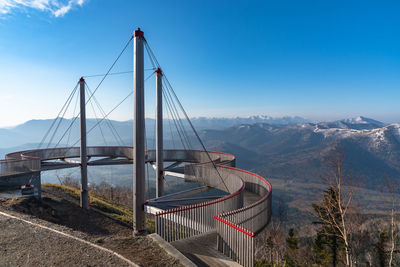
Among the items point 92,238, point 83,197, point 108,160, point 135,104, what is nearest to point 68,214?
point 83,197

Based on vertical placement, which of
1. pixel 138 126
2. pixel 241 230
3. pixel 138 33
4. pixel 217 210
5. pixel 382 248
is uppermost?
pixel 138 33

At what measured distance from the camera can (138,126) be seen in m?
11.2

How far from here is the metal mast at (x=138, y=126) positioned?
36.6 ft

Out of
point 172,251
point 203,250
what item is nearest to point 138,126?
point 172,251

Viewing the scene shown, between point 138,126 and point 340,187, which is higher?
point 138,126

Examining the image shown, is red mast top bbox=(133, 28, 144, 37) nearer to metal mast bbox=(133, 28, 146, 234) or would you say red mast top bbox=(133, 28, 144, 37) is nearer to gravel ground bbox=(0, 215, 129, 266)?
metal mast bbox=(133, 28, 146, 234)

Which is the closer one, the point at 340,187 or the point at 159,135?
the point at 340,187

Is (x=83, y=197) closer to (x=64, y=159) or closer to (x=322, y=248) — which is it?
(x=64, y=159)

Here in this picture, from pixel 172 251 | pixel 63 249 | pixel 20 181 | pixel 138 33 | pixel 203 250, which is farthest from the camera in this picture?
pixel 20 181

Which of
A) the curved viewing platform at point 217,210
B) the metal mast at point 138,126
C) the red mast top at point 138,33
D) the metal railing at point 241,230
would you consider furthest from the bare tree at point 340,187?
the red mast top at point 138,33

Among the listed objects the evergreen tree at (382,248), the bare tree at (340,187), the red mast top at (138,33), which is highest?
the red mast top at (138,33)

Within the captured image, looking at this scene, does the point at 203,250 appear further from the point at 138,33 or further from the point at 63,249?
the point at 138,33

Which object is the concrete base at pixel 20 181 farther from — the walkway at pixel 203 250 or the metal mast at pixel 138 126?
the walkway at pixel 203 250

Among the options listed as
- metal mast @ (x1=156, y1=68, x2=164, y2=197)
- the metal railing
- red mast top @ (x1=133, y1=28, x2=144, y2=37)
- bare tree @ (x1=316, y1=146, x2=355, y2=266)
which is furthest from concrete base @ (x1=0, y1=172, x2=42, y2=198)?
bare tree @ (x1=316, y1=146, x2=355, y2=266)
